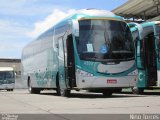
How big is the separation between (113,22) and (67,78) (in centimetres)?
316

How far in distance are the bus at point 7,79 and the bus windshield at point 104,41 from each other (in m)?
29.6

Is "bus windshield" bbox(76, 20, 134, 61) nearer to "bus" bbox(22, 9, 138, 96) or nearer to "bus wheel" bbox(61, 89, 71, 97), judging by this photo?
"bus" bbox(22, 9, 138, 96)

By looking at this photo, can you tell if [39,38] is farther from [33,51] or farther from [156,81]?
[156,81]

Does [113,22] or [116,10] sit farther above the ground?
A: [116,10]

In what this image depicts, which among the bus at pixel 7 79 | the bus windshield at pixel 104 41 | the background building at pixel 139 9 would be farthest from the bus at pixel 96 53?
the bus at pixel 7 79

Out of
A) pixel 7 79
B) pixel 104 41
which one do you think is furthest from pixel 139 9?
pixel 104 41

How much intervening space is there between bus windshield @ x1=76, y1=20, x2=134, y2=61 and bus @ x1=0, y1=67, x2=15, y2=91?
97.0ft

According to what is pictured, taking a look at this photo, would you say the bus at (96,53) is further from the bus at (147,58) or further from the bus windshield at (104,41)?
the bus at (147,58)

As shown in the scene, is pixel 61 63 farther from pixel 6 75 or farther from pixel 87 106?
pixel 6 75

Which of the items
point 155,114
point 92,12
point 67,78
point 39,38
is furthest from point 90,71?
point 39,38

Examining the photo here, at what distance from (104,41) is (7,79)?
100ft

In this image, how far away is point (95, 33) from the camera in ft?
62.9

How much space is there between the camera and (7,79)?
48.2m

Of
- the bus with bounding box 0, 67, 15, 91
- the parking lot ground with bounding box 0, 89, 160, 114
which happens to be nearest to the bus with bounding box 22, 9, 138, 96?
the parking lot ground with bounding box 0, 89, 160, 114
